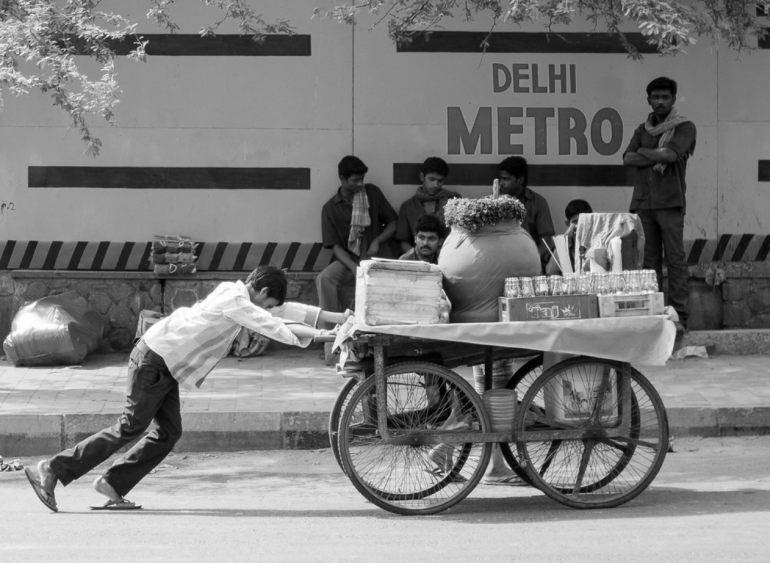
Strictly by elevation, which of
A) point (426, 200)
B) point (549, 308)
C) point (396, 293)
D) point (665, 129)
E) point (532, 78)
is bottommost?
point (549, 308)

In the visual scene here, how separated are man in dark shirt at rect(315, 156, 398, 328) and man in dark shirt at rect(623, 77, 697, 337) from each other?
2.39m

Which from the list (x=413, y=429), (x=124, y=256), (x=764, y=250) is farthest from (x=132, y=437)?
(x=764, y=250)

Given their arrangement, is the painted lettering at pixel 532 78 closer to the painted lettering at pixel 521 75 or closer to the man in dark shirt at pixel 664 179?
the painted lettering at pixel 521 75

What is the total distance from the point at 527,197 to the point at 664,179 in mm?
1310

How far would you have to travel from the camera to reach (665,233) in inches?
421

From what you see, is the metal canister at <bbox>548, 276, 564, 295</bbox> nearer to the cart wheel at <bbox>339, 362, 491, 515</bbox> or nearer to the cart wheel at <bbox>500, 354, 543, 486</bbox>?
the cart wheel at <bbox>500, 354, 543, 486</bbox>

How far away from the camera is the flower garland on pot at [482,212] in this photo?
6.30 meters

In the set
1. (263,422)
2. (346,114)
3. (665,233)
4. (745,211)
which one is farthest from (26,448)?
(745,211)

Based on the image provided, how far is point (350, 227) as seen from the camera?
11.0 metres

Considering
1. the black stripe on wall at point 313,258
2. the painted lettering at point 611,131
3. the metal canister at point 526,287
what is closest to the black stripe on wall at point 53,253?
the black stripe on wall at point 313,258

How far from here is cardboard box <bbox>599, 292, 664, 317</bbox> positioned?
20.3 ft

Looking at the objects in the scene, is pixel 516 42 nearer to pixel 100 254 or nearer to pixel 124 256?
pixel 124 256

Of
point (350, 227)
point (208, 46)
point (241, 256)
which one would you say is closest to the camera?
point (350, 227)

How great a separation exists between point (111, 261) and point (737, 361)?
6080 mm
